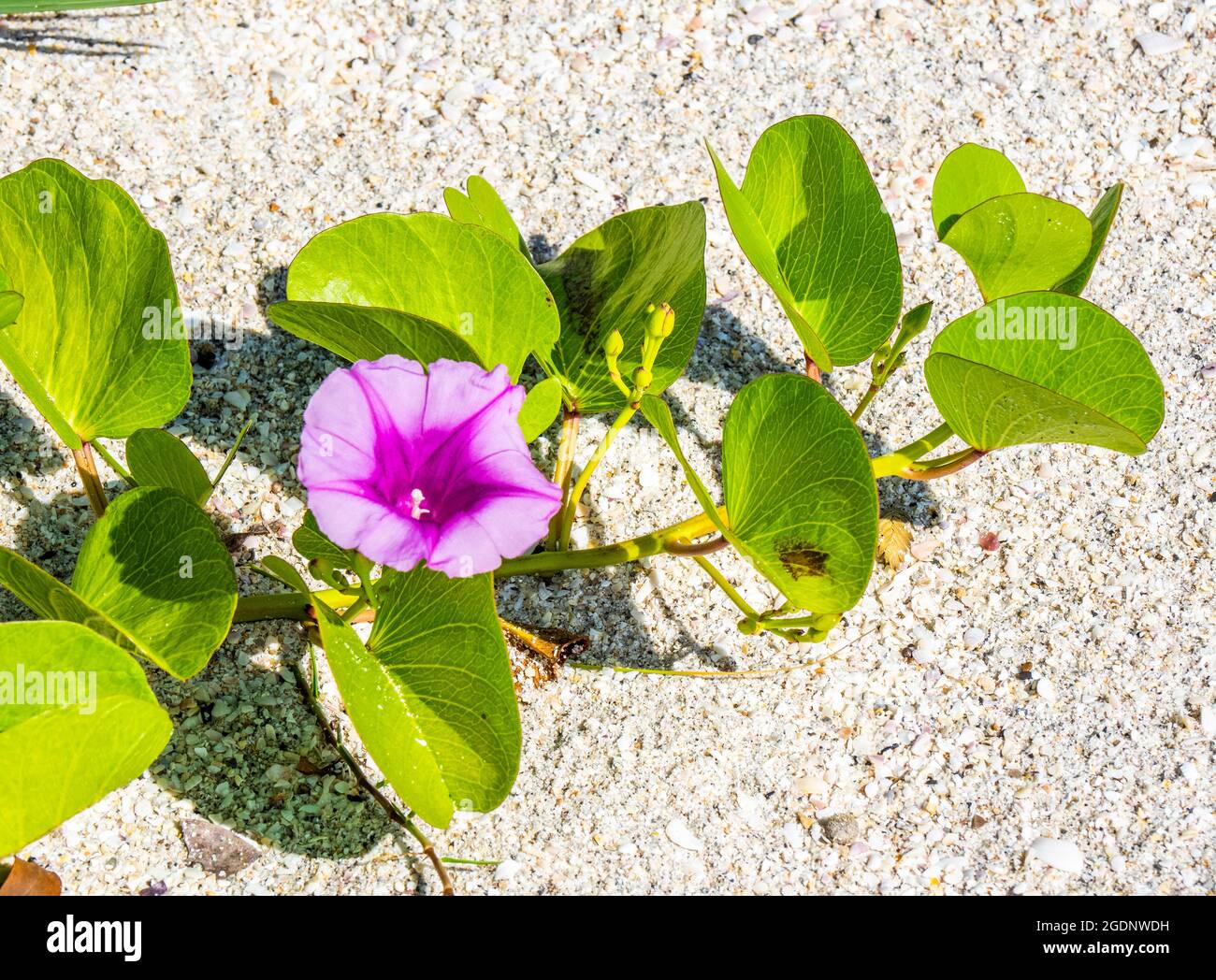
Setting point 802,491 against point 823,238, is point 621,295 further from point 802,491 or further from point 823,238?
point 802,491

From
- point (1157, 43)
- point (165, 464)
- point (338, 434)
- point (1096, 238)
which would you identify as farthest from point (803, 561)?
point (1157, 43)

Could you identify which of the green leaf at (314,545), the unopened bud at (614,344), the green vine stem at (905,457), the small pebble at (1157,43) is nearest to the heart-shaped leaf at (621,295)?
the unopened bud at (614,344)

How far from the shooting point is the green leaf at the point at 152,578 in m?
1.19

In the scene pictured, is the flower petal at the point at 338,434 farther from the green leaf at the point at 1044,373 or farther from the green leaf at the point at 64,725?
the green leaf at the point at 1044,373

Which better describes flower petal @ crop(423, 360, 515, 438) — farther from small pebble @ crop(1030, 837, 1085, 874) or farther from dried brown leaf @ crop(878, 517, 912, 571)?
small pebble @ crop(1030, 837, 1085, 874)

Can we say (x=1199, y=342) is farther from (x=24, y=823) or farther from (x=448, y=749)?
(x=24, y=823)

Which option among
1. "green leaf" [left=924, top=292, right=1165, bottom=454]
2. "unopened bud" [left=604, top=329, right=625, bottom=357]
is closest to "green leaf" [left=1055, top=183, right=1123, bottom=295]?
"green leaf" [left=924, top=292, right=1165, bottom=454]

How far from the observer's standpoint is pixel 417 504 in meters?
1.18

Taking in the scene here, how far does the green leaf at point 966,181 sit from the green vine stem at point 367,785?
3.10 ft

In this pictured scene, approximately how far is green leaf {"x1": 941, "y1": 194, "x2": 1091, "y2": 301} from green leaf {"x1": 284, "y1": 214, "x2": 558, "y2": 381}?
51 centimetres

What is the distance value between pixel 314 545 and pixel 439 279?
0.32m

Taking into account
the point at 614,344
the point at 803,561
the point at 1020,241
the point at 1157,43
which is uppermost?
the point at 1157,43

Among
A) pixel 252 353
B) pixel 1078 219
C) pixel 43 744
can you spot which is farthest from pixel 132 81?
pixel 1078 219

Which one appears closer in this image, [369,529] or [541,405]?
[369,529]
